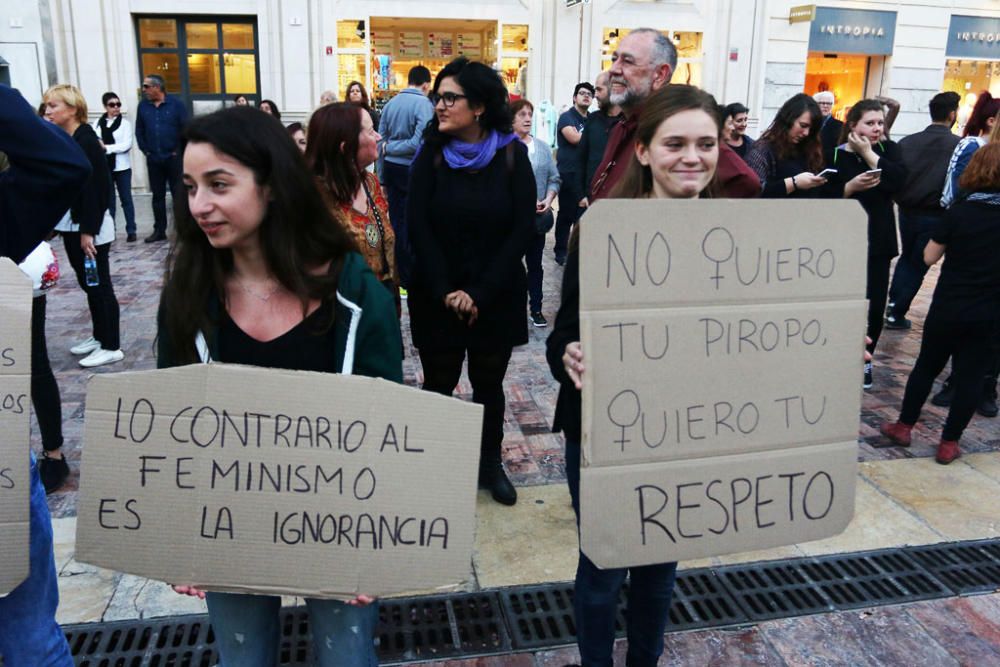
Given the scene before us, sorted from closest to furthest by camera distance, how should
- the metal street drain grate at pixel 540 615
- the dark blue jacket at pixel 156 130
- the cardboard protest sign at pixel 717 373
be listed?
the cardboard protest sign at pixel 717 373
the metal street drain grate at pixel 540 615
the dark blue jacket at pixel 156 130

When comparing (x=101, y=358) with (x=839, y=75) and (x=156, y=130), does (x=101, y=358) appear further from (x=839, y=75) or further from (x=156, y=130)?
(x=839, y=75)

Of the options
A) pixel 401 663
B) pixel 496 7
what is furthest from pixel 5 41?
pixel 401 663

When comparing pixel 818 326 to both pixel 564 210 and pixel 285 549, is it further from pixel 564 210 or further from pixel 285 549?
pixel 564 210

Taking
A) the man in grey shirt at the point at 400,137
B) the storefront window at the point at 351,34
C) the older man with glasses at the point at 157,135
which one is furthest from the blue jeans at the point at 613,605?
the storefront window at the point at 351,34

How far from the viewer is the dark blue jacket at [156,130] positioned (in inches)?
394

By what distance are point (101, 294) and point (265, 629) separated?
13.9 ft

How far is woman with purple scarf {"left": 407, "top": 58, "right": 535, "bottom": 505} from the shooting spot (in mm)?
3318

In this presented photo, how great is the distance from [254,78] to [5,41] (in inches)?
166

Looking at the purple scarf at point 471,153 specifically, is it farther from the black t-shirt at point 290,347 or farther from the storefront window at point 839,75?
the storefront window at point 839,75

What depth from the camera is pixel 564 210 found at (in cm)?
837

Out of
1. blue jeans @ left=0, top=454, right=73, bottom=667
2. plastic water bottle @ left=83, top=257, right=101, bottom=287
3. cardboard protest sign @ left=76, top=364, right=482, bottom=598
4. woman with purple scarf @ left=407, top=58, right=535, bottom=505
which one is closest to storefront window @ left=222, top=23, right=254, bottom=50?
plastic water bottle @ left=83, top=257, right=101, bottom=287

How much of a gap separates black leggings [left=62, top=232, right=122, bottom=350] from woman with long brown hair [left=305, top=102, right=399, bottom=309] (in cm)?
266

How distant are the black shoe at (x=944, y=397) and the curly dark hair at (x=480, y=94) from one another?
11.6 feet

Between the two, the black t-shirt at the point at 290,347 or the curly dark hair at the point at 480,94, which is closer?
the black t-shirt at the point at 290,347
